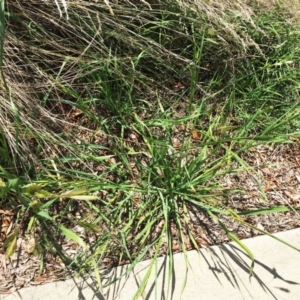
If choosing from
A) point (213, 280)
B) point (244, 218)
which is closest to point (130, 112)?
point (244, 218)

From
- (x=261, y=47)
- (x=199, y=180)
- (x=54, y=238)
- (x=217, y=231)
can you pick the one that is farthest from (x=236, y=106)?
(x=54, y=238)

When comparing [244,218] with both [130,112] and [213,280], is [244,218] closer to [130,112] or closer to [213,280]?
[213,280]

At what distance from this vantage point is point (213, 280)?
1978 millimetres

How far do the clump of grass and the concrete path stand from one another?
87 mm

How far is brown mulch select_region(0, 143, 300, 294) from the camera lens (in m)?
1.89

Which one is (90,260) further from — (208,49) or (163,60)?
(208,49)

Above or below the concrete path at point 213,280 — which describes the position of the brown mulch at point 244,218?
above

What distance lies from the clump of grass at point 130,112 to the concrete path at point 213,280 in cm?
9

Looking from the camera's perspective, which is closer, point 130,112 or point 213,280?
point 213,280

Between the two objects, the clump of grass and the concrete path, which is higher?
the clump of grass

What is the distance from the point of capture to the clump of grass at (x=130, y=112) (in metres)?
1.94

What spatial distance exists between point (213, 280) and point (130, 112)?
2.95ft

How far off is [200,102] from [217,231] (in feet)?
2.25

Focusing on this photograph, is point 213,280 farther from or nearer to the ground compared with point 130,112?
nearer to the ground
